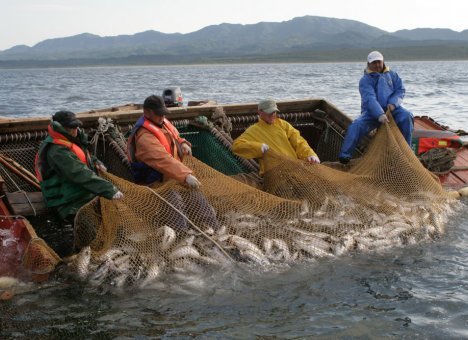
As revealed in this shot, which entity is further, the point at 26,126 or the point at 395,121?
the point at 395,121

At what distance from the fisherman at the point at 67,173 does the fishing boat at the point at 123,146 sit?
18.6 inches

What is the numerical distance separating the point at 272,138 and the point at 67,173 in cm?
318

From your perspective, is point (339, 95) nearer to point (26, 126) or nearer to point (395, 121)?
point (395, 121)

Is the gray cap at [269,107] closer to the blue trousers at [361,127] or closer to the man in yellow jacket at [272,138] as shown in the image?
the man in yellow jacket at [272,138]

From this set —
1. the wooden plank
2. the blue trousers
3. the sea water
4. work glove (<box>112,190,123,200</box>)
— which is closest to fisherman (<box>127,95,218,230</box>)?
work glove (<box>112,190,123,200</box>)

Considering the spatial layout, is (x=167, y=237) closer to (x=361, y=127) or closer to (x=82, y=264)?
(x=82, y=264)

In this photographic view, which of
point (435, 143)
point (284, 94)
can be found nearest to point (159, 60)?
point (284, 94)

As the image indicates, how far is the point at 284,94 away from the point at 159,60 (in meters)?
156

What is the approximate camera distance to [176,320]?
5.55 metres

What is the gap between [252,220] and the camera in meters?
6.86

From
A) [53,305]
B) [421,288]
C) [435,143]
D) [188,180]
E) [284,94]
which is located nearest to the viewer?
[53,305]

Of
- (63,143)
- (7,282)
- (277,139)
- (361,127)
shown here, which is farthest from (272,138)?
(7,282)

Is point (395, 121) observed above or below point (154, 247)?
above

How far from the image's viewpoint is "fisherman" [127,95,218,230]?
6773 mm
